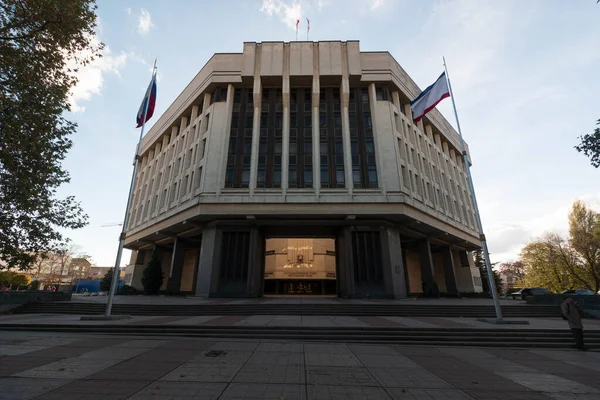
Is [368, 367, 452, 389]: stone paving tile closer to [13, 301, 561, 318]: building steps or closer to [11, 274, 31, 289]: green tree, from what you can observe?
[13, 301, 561, 318]: building steps

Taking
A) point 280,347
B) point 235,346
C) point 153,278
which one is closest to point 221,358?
point 235,346

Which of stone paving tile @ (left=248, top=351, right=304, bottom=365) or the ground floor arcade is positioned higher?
the ground floor arcade

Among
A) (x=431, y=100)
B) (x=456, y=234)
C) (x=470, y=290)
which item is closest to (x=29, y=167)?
(x=431, y=100)

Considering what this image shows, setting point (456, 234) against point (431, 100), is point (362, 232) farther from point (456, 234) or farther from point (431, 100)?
point (456, 234)

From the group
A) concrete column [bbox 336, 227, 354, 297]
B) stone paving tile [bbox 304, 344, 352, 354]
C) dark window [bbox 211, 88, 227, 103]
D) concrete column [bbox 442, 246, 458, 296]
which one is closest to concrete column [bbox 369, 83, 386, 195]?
concrete column [bbox 336, 227, 354, 297]

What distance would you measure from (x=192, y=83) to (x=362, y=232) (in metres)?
28.6

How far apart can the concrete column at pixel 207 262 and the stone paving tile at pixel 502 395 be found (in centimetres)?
2416

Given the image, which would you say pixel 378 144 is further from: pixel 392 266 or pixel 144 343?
pixel 144 343

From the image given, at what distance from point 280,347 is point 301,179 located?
19.9m

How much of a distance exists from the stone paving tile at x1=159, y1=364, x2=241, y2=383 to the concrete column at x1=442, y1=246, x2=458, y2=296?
37556 mm

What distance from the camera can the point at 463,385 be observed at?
5.93 metres

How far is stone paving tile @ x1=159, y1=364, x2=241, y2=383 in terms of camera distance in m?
5.92

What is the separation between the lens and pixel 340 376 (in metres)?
6.34

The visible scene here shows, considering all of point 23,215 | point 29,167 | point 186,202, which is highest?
point 186,202
